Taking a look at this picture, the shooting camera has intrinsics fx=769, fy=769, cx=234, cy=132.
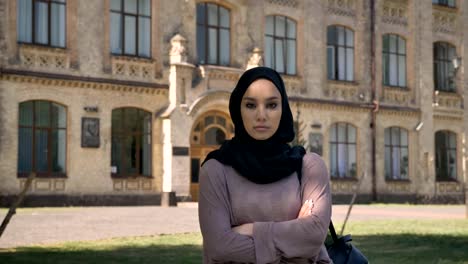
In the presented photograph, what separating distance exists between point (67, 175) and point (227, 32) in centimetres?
914

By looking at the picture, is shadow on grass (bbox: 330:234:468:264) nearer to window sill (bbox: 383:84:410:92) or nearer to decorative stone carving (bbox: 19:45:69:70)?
decorative stone carving (bbox: 19:45:69:70)

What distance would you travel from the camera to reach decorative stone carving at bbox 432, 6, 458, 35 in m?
38.0

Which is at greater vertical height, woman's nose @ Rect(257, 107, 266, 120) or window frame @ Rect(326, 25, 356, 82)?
window frame @ Rect(326, 25, 356, 82)

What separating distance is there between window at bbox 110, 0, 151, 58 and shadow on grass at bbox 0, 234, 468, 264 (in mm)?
16809

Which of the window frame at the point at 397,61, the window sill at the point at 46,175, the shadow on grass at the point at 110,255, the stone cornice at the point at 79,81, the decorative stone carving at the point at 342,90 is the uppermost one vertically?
the window frame at the point at 397,61

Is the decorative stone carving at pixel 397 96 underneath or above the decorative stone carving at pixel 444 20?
underneath

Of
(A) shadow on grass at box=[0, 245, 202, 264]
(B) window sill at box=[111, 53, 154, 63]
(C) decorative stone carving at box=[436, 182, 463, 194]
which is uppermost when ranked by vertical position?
(B) window sill at box=[111, 53, 154, 63]

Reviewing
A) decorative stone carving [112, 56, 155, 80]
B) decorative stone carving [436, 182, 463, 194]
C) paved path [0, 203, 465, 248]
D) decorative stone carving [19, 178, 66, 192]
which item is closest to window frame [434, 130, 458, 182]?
decorative stone carving [436, 182, 463, 194]

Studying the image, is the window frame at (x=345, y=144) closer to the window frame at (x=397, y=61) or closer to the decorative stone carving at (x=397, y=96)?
the decorative stone carving at (x=397, y=96)

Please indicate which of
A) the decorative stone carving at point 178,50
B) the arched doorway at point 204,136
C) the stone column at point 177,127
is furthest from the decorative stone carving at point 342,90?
the decorative stone carving at point 178,50

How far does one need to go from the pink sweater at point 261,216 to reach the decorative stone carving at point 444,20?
3597cm

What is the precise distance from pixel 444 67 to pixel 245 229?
3694 cm

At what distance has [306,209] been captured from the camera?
355 cm

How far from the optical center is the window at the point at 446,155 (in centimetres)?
3800
